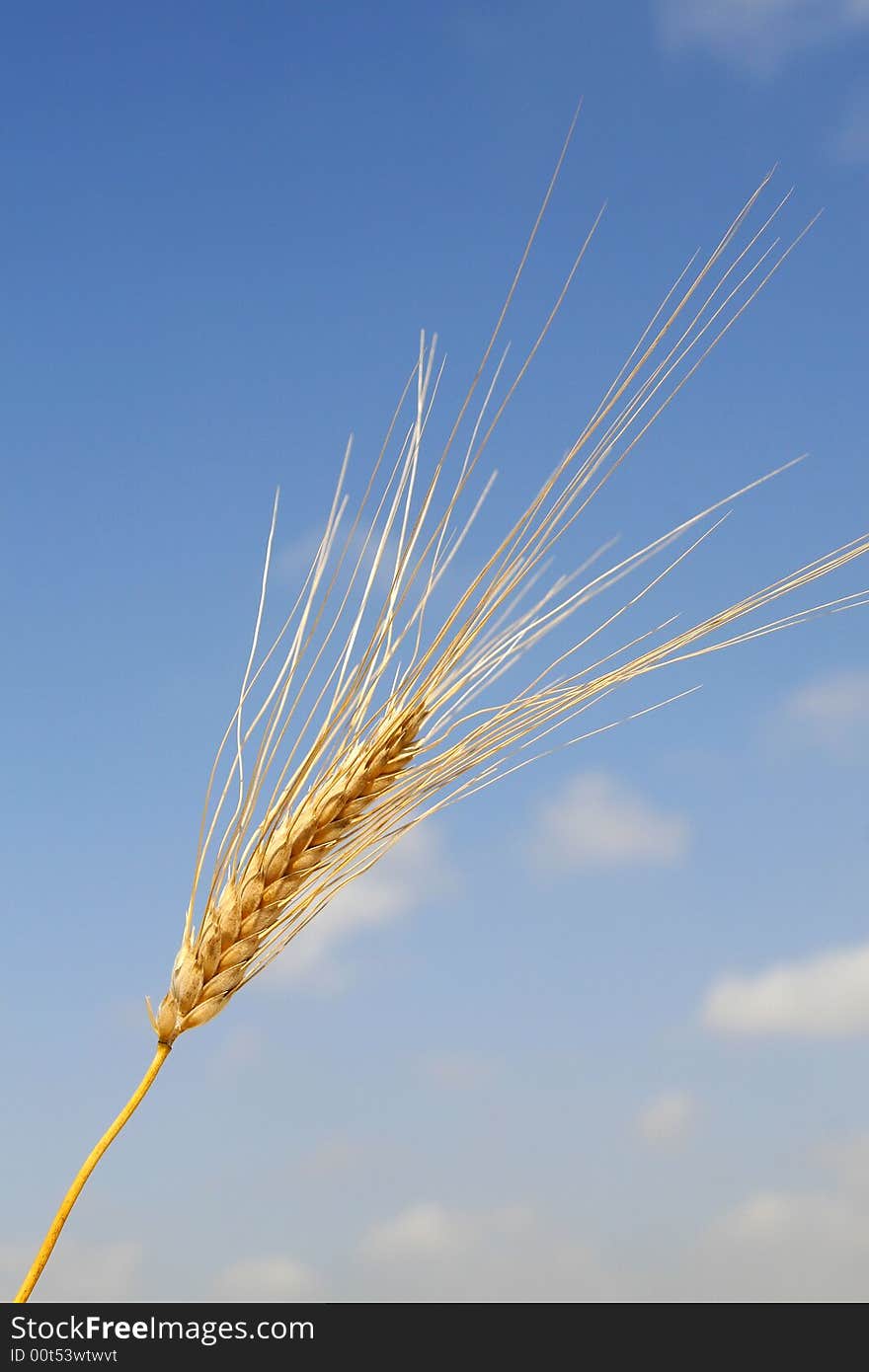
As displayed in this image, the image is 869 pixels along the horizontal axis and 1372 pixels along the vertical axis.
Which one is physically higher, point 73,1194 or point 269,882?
point 269,882

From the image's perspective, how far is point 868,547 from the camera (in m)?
1.97

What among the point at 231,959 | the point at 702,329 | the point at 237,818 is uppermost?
the point at 702,329

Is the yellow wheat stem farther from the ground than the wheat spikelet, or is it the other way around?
the wheat spikelet

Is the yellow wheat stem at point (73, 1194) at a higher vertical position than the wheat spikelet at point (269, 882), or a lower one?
lower
